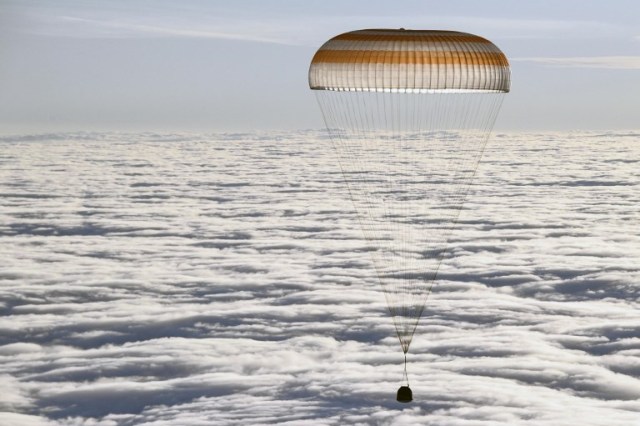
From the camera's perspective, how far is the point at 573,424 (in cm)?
16200

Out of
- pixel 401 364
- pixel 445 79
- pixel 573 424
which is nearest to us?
pixel 445 79

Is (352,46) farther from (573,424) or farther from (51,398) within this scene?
(51,398)

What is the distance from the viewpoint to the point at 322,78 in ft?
135

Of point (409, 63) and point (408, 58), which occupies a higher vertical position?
point (408, 58)

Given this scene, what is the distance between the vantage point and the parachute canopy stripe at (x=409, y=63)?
40.0m

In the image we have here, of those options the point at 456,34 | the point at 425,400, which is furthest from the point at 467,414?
the point at 456,34

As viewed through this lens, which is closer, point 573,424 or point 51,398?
point 573,424

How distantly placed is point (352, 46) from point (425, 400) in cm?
13666

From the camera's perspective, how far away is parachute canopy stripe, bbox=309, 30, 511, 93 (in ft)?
131

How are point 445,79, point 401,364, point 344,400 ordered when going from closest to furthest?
point 445,79
point 344,400
point 401,364

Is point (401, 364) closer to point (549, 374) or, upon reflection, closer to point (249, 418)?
point (549, 374)

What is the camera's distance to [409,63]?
4006cm

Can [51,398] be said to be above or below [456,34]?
above

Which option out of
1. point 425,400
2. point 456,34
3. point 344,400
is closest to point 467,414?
point 425,400
